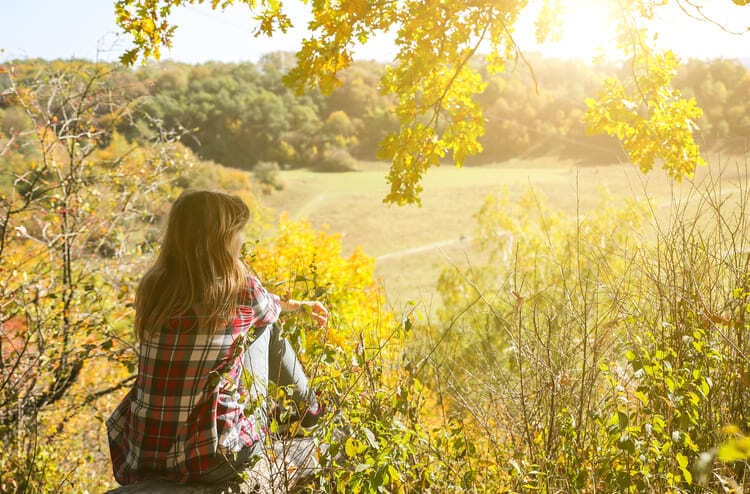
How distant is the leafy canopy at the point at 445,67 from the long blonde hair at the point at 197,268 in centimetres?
129

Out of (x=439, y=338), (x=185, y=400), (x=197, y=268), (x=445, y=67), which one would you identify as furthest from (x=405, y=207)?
(x=185, y=400)

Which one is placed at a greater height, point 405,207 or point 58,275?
point 58,275

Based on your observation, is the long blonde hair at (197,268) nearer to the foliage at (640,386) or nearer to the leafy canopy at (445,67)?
the foliage at (640,386)

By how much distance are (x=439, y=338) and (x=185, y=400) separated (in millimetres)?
1622

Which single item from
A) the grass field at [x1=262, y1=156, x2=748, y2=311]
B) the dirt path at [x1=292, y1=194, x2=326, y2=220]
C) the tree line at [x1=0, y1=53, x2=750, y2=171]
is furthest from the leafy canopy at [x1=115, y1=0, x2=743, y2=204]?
the dirt path at [x1=292, y1=194, x2=326, y2=220]

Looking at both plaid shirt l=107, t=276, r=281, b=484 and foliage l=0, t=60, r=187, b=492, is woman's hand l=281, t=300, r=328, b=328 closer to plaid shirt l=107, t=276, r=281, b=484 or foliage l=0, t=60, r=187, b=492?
plaid shirt l=107, t=276, r=281, b=484

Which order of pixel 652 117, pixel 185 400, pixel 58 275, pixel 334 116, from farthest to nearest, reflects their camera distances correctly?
pixel 334 116 < pixel 58 275 < pixel 652 117 < pixel 185 400

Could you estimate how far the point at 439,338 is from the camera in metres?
2.94

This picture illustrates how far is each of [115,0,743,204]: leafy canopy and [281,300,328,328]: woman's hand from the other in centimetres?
136

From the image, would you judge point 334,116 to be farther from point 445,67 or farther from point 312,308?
point 312,308

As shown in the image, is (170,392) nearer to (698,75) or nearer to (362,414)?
(362,414)

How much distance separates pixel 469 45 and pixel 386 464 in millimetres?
2908

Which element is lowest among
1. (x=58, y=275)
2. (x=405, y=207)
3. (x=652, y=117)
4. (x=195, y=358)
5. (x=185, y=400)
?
(x=405, y=207)

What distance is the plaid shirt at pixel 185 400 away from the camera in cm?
165
